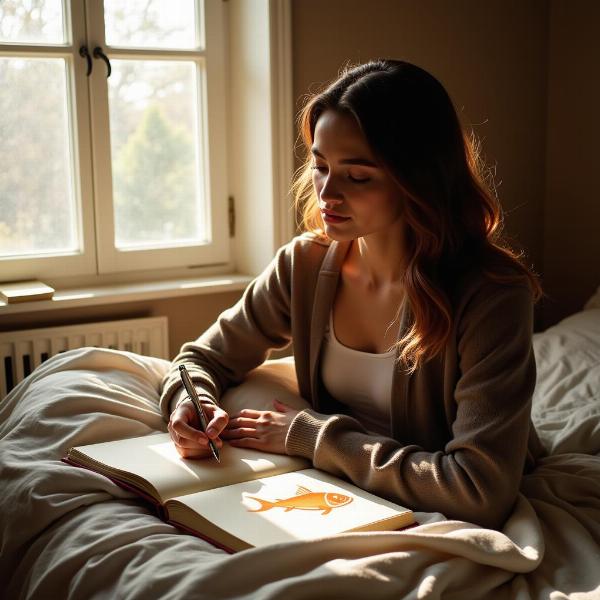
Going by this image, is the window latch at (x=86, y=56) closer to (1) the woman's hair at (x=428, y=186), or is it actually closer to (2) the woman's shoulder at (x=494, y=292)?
(1) the woman's hair at (x=428, y=186)

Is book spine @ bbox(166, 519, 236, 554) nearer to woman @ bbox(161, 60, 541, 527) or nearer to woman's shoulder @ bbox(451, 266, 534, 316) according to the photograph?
woman @ bbox(161, 60, 541, 527)

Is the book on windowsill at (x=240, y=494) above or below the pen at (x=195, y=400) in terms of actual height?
below

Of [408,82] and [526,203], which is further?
[526,203]

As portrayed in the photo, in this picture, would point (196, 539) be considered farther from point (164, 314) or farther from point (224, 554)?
point (164, 314)

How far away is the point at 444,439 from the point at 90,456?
23.1 inches

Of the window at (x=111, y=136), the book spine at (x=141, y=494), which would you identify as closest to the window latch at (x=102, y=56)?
the window at (x=111, y=136)

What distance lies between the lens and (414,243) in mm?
1572

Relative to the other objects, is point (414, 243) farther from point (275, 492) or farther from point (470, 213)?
point (275, 492)

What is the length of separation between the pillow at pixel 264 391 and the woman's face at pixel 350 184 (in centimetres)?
35

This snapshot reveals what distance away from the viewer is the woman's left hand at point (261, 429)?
149 cm

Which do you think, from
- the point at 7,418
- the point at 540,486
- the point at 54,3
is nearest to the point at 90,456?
the point at 7,418

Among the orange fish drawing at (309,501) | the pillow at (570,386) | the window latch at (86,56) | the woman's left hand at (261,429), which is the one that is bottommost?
the pillow at (570,386)

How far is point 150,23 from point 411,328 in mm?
1384

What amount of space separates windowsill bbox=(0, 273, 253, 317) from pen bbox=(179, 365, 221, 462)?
0.76 m
